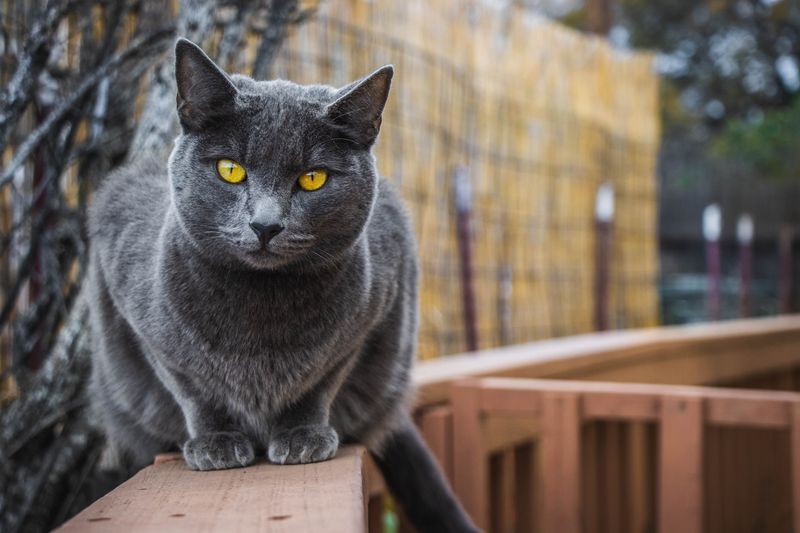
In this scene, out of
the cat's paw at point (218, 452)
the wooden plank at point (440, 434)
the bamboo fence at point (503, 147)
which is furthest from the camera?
the bamboo fence at point (503, 147)

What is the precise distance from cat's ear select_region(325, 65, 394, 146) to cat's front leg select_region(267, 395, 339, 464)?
1.28ft

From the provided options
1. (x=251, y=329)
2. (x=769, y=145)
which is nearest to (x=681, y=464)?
(x=251, y=329)

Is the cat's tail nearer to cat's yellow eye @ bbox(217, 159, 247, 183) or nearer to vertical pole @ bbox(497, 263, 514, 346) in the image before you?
cat's yellow eye @ bbox(217, 159, 247, 183)

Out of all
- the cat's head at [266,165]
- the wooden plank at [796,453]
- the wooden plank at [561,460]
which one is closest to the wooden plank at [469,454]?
the wooden plank at [561,460]

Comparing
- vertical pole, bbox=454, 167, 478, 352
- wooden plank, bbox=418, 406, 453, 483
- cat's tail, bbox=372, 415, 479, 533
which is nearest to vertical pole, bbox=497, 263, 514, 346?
vertical pole, bbox=454, 167, 478, 352

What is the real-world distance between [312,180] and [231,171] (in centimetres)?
10

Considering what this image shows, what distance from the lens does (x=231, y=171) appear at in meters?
1.12

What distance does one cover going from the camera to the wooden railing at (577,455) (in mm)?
932

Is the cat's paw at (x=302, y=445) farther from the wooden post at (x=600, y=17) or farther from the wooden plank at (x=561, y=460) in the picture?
the wooden post at (x=600, y=17)

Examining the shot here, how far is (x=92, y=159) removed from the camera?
76.3 inches

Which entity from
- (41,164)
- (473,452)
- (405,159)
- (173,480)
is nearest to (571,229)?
(405,159)

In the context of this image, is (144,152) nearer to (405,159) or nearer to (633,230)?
(405,159)

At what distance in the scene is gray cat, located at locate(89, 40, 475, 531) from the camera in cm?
111

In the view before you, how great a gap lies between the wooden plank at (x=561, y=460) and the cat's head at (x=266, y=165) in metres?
0.84
